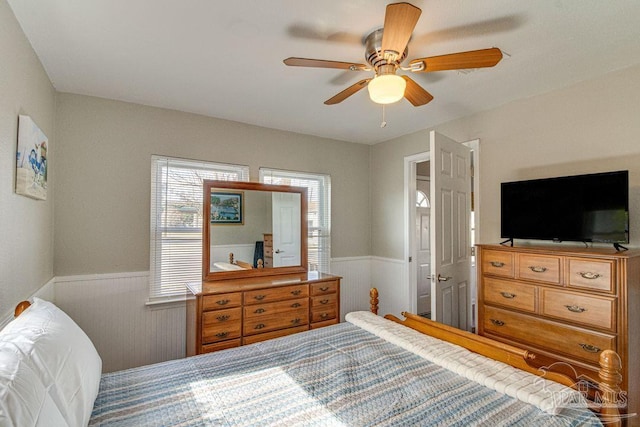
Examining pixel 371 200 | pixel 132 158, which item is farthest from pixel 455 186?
pixel 132 158

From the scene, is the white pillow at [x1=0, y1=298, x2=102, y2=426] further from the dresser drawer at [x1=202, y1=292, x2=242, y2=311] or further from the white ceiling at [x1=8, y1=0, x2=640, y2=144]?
the white ceiling at [x1=8, y1=0, x2=640, y2=144]

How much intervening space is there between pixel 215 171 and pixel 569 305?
3073 millimetres

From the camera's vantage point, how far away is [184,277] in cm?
309

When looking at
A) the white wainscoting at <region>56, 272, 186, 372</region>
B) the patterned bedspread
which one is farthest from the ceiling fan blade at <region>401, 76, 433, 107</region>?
the white wainscoting at <region>56, 272, 186, 372</region>

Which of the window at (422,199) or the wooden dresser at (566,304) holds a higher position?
the window at (422,199)

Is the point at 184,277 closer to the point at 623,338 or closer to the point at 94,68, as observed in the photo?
the point at 94,68

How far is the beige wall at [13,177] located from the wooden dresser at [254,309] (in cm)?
105

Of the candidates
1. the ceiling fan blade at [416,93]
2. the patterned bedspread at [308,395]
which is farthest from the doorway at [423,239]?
the patterned bedspread at [308,395]

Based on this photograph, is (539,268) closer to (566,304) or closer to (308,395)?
(566,304)

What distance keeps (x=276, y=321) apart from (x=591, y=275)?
7.49 feet

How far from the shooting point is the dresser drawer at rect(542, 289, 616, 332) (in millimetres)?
1912

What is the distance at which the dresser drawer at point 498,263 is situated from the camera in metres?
2.39

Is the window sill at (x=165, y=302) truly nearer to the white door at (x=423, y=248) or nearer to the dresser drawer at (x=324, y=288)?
the dresser drawer at (x=324, y=288)

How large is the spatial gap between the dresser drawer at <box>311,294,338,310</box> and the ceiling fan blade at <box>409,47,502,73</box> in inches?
85.6
